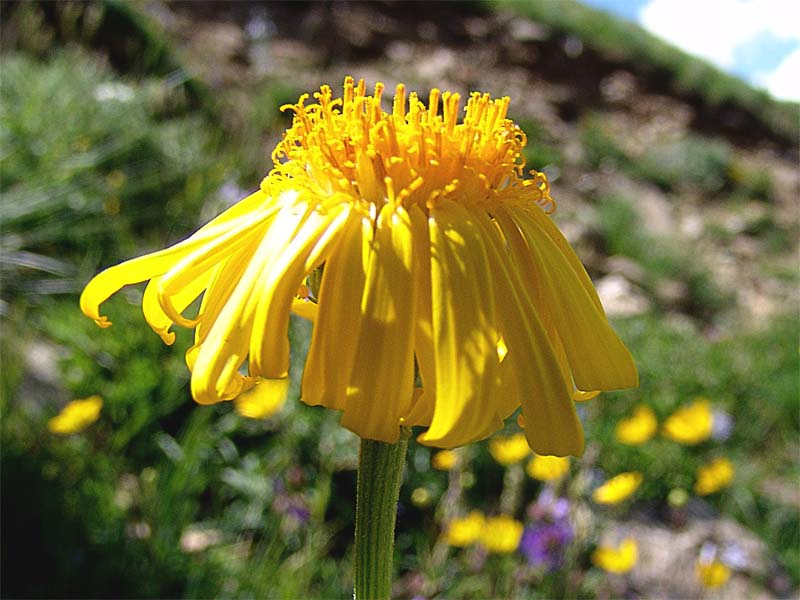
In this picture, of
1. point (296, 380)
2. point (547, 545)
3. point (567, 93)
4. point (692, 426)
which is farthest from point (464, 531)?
point (567, 93)

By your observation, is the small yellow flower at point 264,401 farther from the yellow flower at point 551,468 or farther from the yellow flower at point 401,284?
the yellow flower at point 401,284

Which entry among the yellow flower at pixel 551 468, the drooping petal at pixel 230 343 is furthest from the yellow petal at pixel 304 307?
the yellow flower at pixel 551 468

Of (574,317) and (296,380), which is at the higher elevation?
(574,317)

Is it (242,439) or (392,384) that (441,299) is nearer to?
(392,384)

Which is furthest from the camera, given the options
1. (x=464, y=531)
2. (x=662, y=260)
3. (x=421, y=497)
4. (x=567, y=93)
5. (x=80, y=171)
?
(x=567, y=93)

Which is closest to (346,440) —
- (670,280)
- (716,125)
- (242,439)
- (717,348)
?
(242,439)

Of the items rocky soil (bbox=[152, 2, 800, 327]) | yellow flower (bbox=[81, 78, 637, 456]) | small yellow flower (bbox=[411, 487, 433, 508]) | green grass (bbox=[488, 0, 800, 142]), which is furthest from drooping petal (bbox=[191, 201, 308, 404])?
green grass (bbox=[488, 0, 800, 142])

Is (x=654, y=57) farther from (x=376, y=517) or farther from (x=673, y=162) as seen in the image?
(x=376, y=517)
